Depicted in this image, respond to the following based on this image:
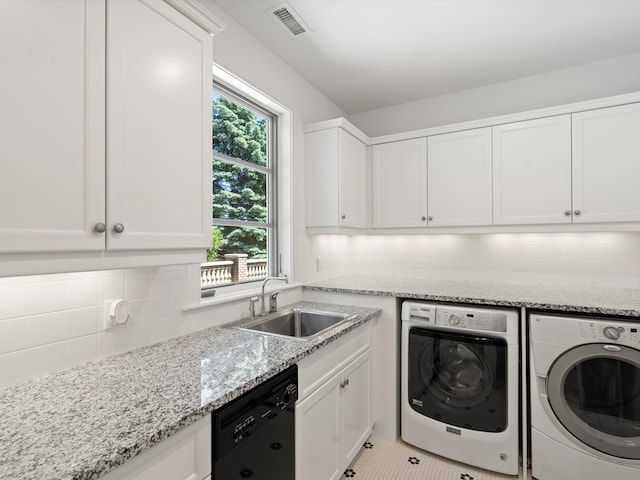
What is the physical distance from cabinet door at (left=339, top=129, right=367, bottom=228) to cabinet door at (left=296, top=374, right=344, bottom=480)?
1.30 metres

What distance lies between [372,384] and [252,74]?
7.27ft

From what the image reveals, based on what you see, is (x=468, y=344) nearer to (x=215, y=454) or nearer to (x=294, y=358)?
(x=294, y=358)

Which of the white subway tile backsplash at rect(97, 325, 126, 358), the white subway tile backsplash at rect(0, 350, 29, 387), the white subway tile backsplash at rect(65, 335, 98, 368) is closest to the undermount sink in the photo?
the white subway tile backsplash at rect(97, 325, 126, 358)

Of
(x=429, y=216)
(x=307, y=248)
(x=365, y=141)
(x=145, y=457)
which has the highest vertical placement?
(x=365, y=141)

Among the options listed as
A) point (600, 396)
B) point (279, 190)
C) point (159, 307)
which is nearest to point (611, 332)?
point (600, 396)

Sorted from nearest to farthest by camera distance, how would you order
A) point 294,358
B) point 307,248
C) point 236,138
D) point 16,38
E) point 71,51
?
point 16,38, point 71,51, point 294,358, point 236,138, point 307,248

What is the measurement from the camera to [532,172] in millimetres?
2395

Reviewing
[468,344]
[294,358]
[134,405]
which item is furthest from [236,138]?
[468,344]

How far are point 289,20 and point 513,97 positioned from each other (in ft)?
6.42

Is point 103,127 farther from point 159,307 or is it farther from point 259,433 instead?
point 259,433

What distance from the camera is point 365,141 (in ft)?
9.75

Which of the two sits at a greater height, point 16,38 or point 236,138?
point 236,138

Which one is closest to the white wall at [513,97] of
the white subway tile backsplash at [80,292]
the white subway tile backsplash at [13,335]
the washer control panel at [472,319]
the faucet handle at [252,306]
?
the washer control panel at [472,319]

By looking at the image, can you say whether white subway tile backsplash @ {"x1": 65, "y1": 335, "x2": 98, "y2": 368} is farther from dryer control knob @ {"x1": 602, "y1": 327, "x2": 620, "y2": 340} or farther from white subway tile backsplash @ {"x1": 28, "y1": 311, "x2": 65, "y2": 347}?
dryer control knob @ {"x1": 602, "y1": 327, "x2": 620, "y2": 340}
